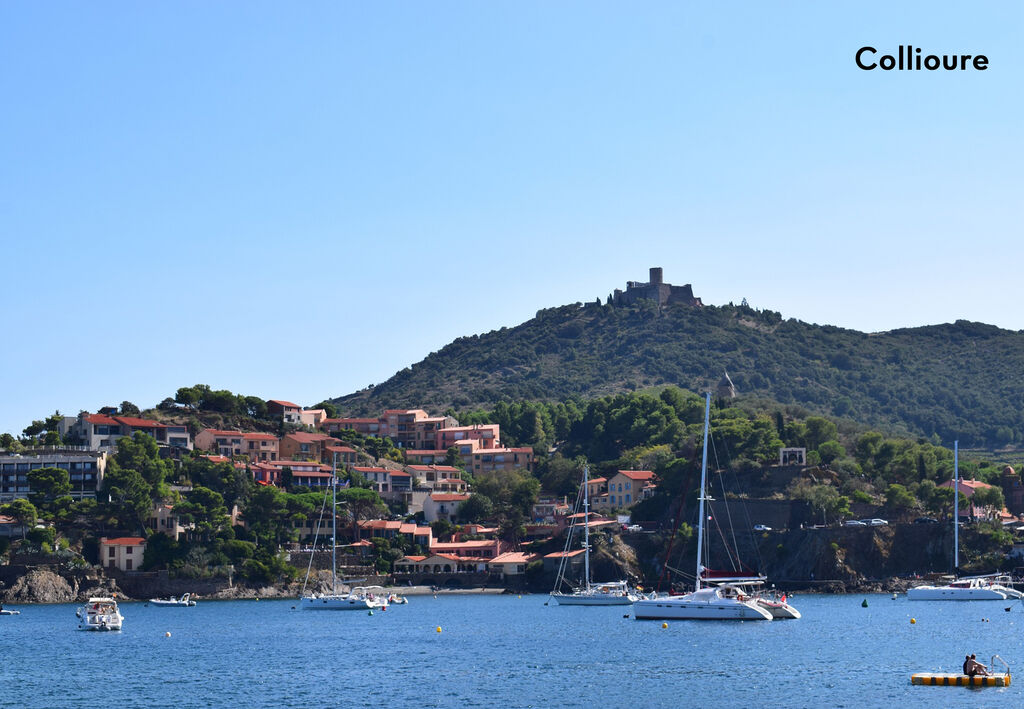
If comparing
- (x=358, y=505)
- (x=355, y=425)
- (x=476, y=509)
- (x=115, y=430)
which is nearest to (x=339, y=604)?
(x=358, y=505)

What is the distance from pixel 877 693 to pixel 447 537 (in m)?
89.4

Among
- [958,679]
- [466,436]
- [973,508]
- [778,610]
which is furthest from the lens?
[466,436]

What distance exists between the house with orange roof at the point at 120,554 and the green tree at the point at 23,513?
5997 millimetres

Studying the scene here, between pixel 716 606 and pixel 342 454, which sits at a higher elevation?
pixel 342 454

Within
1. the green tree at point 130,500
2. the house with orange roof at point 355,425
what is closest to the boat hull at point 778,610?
the green tree at point 130,500

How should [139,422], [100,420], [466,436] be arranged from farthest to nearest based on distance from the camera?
1. [466,436]
2. [139,422]
3. [100,420]

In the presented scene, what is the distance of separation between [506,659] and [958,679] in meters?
20.9

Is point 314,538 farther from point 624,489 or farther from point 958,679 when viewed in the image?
point 958,679

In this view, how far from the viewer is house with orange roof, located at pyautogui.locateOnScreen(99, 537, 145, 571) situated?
11725 centimetres

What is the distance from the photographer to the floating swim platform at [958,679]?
49.8m

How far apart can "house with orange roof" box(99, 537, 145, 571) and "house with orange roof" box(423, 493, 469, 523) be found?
33.8 metres

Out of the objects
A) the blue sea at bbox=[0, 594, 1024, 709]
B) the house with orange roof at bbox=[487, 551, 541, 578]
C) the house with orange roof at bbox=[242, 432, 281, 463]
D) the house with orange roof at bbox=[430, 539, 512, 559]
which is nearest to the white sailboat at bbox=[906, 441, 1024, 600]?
the blue sea at bbox=[0, 594, 1024, 709]

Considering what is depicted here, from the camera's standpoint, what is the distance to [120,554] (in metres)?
118

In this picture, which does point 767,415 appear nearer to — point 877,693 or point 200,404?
point 200,404
